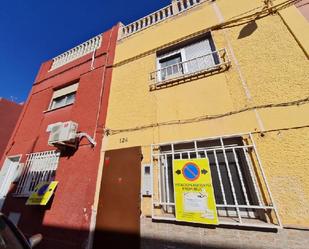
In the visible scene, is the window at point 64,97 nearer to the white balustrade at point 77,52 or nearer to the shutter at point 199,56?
the white balustrade at point 77,52

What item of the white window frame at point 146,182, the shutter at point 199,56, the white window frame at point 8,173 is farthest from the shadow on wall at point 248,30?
the white window frame at point 8,173

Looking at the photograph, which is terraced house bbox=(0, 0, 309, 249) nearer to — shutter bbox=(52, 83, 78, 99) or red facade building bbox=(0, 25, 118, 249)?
red facade building bbox=(0, 25, 118, 249)

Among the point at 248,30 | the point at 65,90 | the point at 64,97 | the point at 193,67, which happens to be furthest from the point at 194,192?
the point at 65,90

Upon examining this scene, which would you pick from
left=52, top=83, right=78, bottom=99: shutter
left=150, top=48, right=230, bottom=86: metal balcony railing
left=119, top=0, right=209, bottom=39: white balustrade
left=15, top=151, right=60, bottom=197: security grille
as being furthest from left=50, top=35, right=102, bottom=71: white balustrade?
left=15, top=151, right=60, bottom=197: security grille

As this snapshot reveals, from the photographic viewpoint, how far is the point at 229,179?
9.53ft

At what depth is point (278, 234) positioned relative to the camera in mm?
2266

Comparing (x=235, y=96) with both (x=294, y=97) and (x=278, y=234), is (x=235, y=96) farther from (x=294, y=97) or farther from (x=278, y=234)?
(x=278, y=234)

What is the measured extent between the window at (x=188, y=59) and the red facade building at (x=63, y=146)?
1.97 metres

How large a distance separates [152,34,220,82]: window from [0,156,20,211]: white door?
617 centimetres

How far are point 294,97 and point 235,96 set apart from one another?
37.4 inches

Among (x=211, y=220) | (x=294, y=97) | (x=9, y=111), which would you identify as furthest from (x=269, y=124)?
(x=9, y=111)

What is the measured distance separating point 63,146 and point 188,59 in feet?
14.8

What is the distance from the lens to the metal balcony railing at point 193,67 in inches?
149

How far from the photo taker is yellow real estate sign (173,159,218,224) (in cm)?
265
